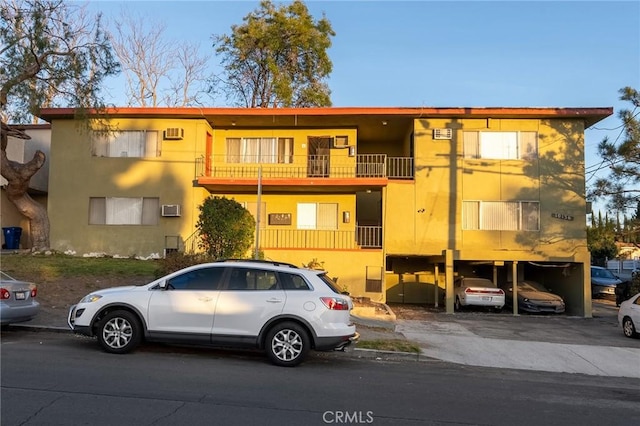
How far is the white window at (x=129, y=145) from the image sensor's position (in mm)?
20625

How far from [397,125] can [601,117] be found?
763cm

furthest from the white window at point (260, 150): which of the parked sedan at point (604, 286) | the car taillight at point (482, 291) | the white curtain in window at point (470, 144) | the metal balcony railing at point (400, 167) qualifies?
the parked sedan at point (604, 286)

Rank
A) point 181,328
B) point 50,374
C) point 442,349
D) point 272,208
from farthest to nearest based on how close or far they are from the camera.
Result: point 272,208, point 442,349, point 181,328, point 50,374

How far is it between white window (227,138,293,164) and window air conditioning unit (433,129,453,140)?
5.89 metres

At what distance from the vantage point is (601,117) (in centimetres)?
1953

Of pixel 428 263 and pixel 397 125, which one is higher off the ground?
pixel 397 125

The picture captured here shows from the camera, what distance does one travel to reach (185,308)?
816 centimetres

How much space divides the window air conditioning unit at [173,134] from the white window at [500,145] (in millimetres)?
11086

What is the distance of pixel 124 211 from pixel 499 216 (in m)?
14.6

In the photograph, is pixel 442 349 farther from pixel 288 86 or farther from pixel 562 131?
pixel 288 86

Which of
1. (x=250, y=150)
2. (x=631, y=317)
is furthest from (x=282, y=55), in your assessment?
(x=631, y=317)

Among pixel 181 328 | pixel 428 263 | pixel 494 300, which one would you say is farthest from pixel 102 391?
pixel 428 263

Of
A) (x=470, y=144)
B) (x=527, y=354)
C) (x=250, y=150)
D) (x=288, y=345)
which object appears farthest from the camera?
(x=250, y=150)

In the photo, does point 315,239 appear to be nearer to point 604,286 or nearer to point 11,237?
point 11,237
